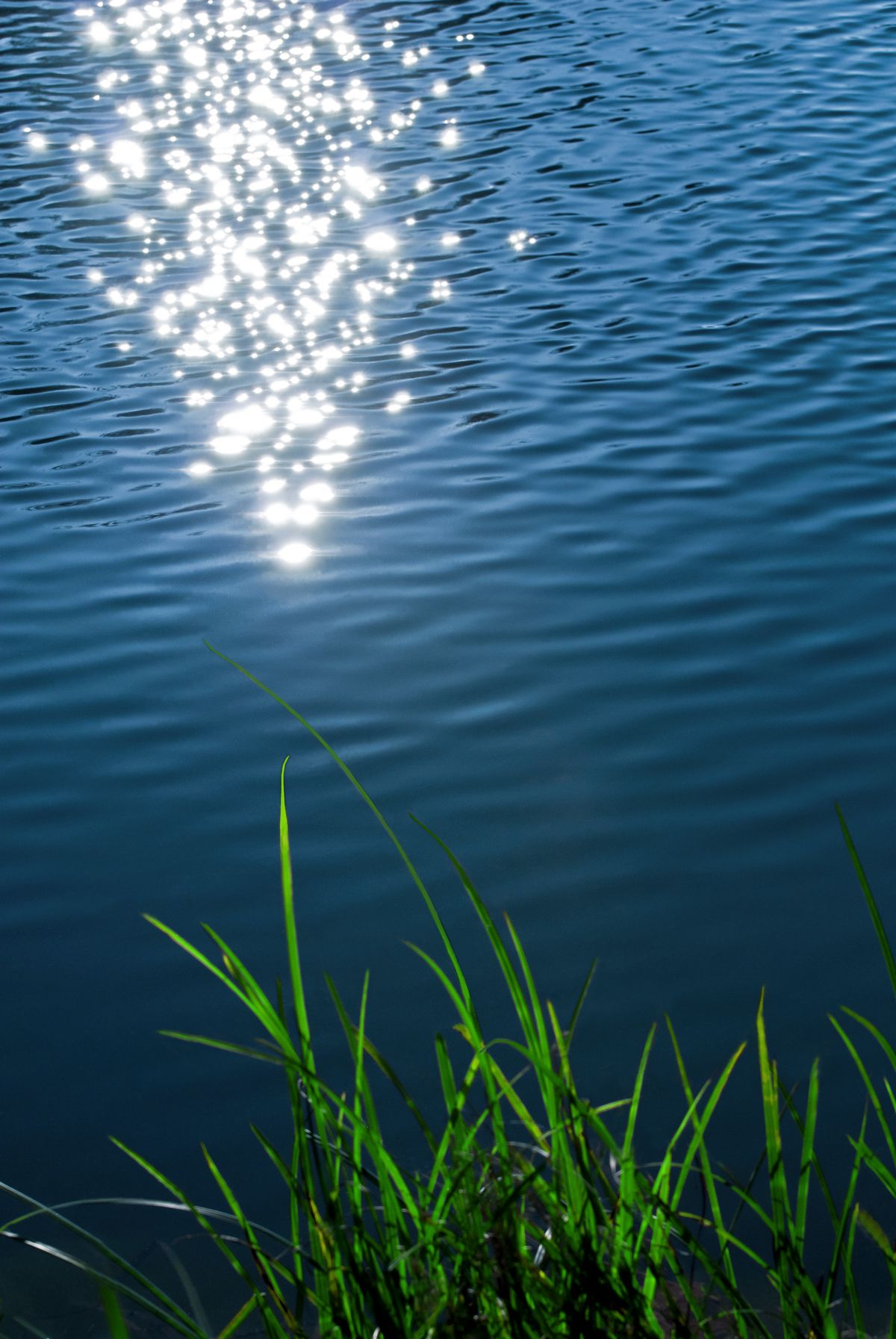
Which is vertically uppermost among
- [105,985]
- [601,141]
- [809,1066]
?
[601,141]

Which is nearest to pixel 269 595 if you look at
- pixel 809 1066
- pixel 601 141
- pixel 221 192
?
pixel 809 1066

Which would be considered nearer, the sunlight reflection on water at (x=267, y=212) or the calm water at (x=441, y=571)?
the calm water at (x=441, y=571)

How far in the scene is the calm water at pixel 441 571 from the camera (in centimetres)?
320

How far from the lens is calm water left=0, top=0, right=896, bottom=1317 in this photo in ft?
10.5

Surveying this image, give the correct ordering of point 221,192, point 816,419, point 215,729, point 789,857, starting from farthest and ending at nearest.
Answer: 1. point 221,192
2. point 816,419
3. point 215,729
4. point 789,857

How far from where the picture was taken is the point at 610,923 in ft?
10.8

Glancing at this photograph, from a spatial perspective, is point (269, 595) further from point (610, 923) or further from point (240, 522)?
point (610, 923)

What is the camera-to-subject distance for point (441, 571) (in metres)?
4.80

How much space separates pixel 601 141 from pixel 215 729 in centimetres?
657

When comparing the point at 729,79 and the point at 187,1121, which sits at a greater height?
the point at 729,79

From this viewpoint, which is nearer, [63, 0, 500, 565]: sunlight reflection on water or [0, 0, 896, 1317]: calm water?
[0, 0, 896, 1317]: calm water

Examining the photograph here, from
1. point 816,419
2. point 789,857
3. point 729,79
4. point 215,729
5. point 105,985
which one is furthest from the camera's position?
point 729,79

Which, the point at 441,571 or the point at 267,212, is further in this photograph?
Result: the point at 267,212

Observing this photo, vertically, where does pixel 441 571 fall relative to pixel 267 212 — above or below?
below
